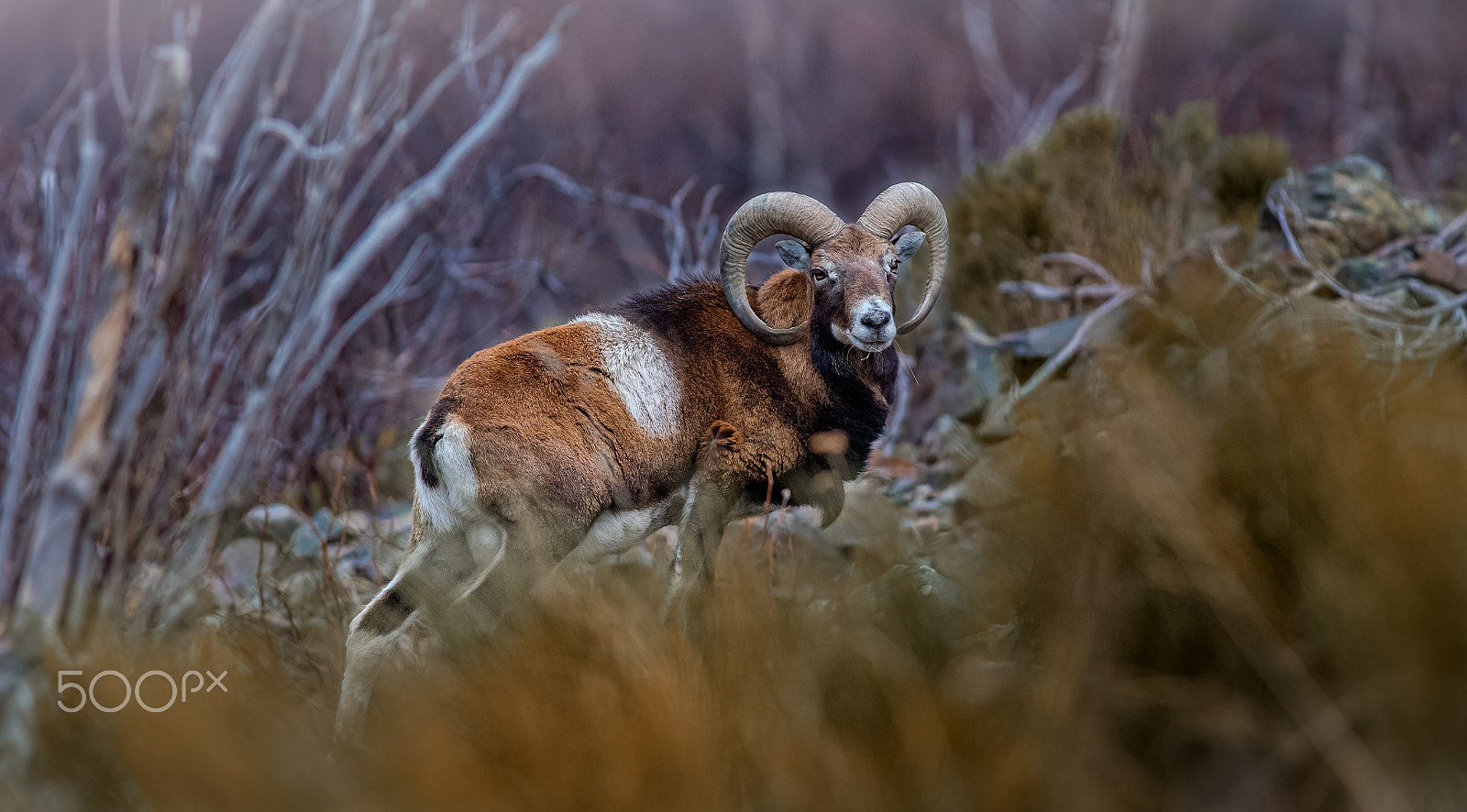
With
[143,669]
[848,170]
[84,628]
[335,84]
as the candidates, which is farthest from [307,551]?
[848,170]

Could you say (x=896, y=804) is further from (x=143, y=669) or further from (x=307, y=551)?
(x=307, y=551)

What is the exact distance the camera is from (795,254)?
4.61 m

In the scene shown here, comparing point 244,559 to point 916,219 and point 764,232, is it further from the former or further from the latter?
point 916,219

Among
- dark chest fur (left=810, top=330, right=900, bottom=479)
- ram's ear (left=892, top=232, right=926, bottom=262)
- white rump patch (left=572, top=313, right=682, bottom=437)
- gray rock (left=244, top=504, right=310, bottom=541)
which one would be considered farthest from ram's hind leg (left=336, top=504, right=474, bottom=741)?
gray rock (left=244, top=504, right=310, bottom=541)

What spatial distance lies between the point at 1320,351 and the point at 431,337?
8742mm

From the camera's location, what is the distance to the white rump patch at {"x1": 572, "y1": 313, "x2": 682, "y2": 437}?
12.9 ft

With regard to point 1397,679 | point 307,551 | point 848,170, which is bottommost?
point 848,170

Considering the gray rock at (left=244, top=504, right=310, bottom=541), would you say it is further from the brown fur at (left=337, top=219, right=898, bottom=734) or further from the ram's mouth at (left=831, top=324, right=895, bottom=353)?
the ram's mouth at (left=831, top=324, right=895, bottom=353)

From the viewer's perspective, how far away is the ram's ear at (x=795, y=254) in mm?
4574

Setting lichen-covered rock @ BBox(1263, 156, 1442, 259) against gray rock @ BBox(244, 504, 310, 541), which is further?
lichen-covered rock @ BBox(1263, 156, 1442, 259)

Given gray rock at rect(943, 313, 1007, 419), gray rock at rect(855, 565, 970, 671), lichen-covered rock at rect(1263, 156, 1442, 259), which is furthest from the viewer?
gray rock at rect(943, 313, 1007, 419)

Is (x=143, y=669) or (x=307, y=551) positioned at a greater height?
(x=143, y=669)

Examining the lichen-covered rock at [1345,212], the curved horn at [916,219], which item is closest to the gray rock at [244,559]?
the curved horn at [916,219]

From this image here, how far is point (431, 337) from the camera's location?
33.4 feet
